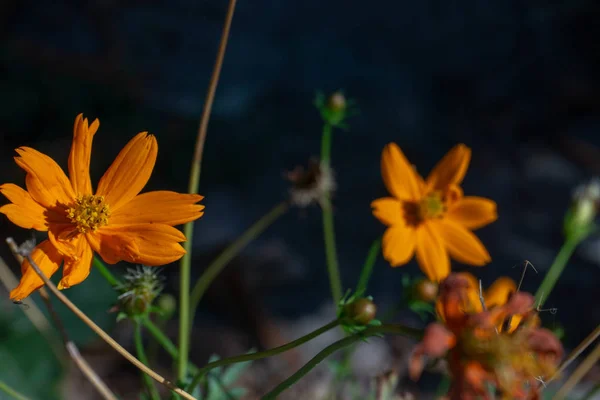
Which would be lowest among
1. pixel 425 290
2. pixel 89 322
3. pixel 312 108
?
pixel 425 290

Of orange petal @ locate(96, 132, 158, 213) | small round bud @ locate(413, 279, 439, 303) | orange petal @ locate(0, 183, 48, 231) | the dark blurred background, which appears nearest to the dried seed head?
small round bud @ locate(413, 279, 439, 303)

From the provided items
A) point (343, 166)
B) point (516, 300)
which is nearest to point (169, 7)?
point (343, 166)

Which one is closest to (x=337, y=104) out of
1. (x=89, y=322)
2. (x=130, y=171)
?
(x=130, y=171)

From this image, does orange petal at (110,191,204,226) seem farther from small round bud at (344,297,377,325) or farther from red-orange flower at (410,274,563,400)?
red-orange flower at (410,274,563,400)

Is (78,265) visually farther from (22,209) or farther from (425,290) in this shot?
(425,290)

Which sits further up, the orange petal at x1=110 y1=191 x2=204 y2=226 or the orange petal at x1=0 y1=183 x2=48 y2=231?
the orange petal at x1=0 y1=183 x2=48 y2=231

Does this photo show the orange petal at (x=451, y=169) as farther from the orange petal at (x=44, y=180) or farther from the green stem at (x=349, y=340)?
the orange petal at (x=44, y=180)
